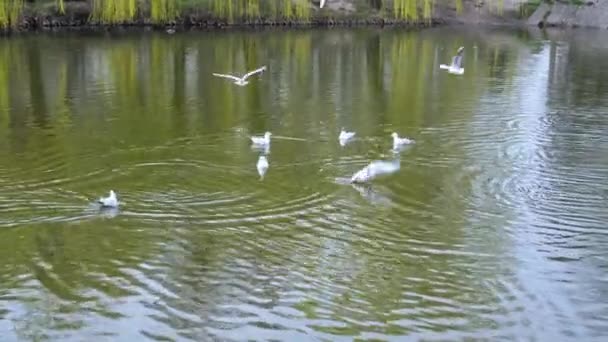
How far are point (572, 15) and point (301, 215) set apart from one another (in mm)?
45035

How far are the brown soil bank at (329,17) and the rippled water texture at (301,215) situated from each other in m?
20.3

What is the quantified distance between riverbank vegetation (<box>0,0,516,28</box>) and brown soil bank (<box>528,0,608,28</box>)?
285cm

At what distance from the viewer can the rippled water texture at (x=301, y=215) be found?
8664 millimetres

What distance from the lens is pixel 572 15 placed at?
170ft

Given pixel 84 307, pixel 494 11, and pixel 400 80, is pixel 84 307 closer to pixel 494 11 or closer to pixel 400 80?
pixel 400 80

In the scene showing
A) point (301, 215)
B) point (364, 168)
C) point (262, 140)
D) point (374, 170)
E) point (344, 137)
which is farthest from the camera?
point (344, 137)

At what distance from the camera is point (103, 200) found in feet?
38.4

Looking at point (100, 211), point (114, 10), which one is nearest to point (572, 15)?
point (114, 10)

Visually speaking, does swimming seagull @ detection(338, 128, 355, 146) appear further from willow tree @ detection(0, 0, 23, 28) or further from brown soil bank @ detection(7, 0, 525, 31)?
brown soil bank @ detection(7, 0, 525, 31)

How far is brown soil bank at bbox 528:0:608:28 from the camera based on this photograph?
166 ft

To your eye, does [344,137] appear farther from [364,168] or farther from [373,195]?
[373,195]

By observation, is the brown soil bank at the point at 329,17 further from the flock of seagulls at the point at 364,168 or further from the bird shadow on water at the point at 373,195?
the bird shadow on water at the point at 373,195

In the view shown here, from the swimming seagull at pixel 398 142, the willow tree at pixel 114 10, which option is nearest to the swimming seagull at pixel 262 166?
the swimming seagull at pixel 398 142

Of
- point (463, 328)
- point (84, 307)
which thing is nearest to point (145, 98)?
point (84, 307)
